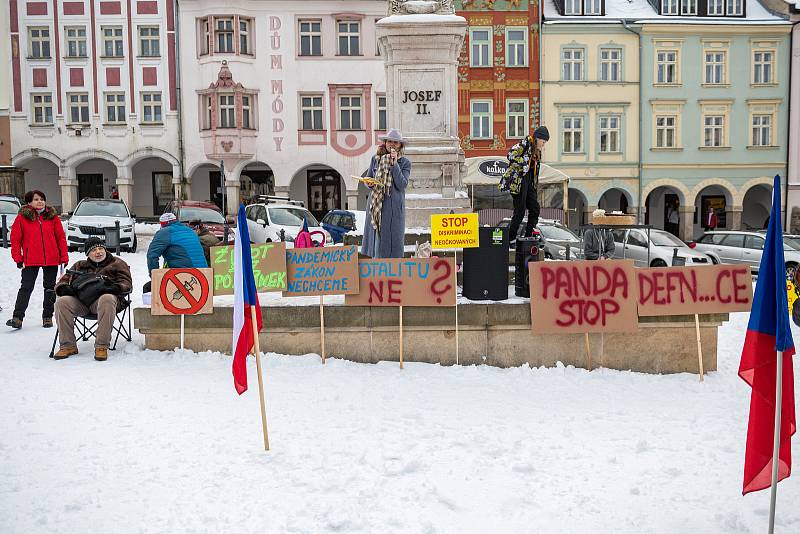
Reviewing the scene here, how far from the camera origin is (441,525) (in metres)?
4.26

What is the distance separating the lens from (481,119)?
33.0 m

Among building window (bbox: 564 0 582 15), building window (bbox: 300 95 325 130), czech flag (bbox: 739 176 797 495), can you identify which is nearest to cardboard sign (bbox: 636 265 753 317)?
czech flag (bbox: 739 176 797 495)

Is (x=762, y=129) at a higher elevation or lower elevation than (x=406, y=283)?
higher

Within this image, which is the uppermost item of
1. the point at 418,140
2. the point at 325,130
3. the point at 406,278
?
the point at 325,130

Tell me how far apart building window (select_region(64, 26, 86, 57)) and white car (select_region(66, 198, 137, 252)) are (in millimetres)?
15854

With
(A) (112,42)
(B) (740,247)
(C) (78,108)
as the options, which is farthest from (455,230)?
(C) (78,108)

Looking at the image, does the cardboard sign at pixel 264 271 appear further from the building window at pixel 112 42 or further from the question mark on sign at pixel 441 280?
the building window at pixel 112 42

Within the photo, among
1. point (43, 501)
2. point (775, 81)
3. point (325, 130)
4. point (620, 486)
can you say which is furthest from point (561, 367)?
point (775, 81)

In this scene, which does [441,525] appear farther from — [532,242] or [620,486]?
[532,242]

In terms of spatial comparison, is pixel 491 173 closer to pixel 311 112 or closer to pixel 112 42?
pixel 311 112

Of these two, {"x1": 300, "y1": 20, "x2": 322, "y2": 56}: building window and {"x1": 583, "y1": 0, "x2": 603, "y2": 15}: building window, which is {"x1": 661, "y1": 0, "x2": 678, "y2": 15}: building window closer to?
{"x1": 583, "y1": 0, "x2": 603, "y2": 15}: building window

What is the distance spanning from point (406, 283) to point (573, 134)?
2665cm

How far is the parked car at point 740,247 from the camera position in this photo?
18.3 m

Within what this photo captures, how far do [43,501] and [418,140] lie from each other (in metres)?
8.80
